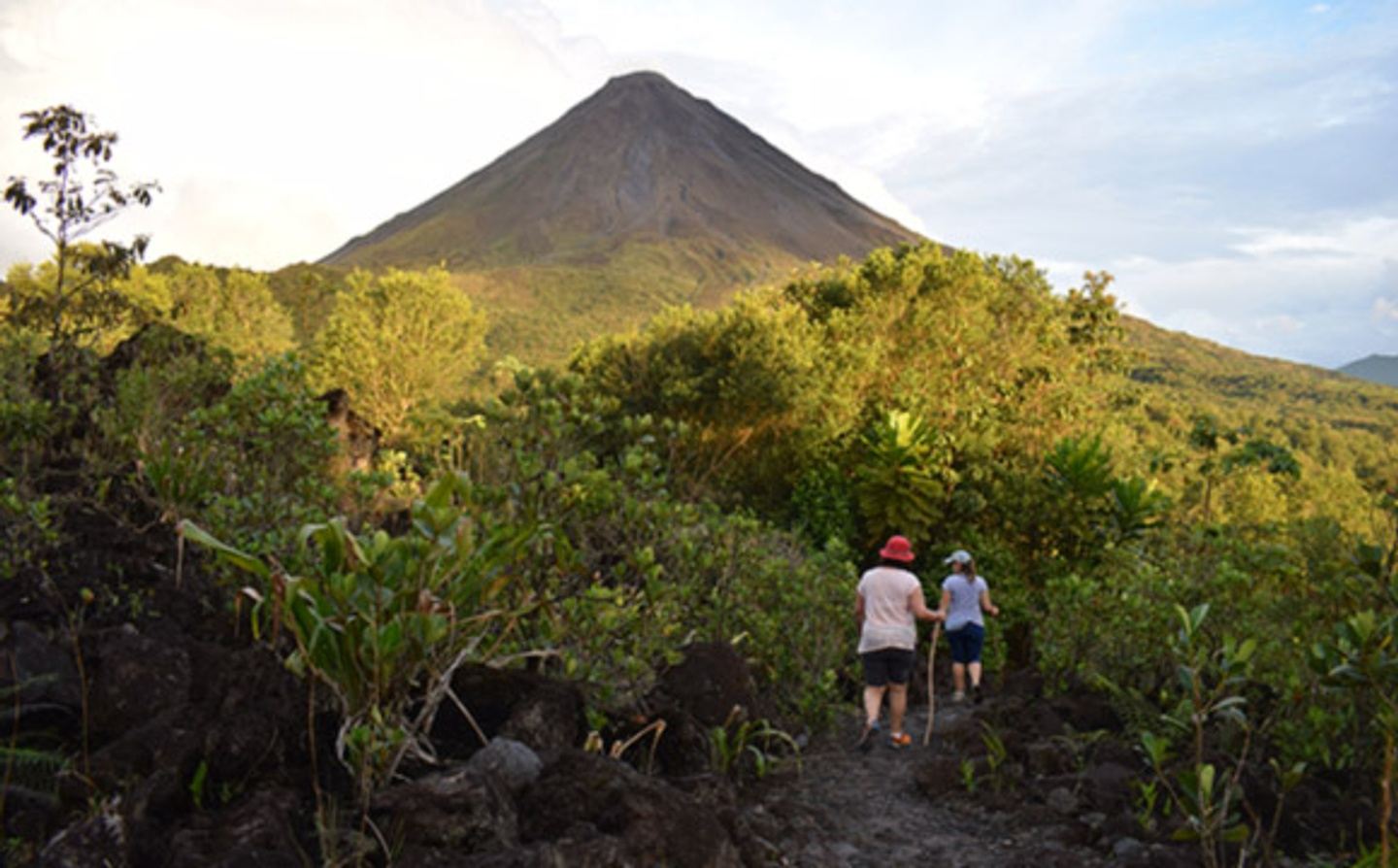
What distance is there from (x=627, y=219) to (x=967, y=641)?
155 metres

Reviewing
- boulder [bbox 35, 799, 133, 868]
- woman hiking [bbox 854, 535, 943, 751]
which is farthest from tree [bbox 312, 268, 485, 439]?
boulder [bbox 35, 799, 133, 868]

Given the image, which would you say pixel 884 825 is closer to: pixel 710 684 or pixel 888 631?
pixel 710 684

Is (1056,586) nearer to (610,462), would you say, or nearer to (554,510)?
(610,462)

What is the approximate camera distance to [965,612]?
7.71m

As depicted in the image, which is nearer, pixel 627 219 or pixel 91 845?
pixel 91 845

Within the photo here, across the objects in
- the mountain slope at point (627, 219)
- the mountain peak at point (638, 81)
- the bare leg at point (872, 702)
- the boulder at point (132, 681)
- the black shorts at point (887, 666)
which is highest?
the mountain peak at point (638, 81)

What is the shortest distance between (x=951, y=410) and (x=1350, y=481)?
35.4m

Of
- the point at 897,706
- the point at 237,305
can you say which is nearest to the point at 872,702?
the point at 897,706

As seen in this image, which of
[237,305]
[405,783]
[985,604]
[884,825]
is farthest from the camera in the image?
[237,305]

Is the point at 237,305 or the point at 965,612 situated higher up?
the point at 237,305

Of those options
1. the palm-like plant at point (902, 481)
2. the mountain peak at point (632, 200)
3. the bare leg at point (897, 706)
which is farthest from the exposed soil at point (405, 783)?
the mountain peak at point (632, 200)

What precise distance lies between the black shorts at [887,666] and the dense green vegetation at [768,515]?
0.30 metres

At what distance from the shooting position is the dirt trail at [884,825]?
3.82 metres

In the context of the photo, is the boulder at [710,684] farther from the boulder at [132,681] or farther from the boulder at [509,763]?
the boulder at [132,681]
